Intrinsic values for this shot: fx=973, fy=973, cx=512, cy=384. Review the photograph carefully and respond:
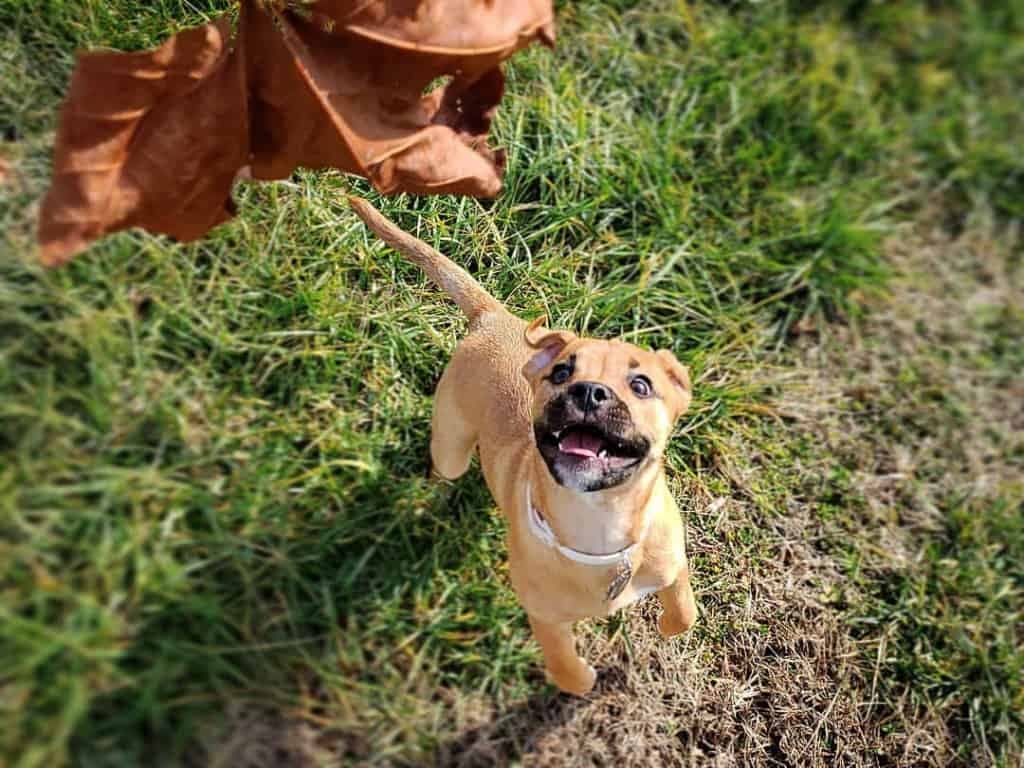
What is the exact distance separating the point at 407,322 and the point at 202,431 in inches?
33.2

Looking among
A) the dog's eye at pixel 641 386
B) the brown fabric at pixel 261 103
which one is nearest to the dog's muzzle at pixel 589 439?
the dog's eye at pixel 641 386

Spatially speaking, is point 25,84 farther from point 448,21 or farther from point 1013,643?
point 1013,643

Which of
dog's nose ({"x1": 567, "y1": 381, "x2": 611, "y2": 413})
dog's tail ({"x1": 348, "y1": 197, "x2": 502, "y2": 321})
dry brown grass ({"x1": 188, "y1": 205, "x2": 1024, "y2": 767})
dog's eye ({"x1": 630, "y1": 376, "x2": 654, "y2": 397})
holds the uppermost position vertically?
dog's nose ({"x1": 567, "y1": 381, "x2": 611, "y2": 413})

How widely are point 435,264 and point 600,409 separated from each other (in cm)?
95

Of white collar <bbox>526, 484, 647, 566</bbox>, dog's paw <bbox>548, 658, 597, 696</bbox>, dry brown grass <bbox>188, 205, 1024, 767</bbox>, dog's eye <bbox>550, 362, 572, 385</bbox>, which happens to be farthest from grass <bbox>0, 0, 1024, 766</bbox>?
dog's eye <bbox>550, 362, 572, 385</bbox>

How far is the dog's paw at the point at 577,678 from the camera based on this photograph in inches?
117

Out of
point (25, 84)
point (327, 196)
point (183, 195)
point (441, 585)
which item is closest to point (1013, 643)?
point (441, 585)

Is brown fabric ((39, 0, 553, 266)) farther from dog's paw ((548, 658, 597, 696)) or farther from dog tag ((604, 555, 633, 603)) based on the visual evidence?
dog's paw ((548, 658, 597, 696))

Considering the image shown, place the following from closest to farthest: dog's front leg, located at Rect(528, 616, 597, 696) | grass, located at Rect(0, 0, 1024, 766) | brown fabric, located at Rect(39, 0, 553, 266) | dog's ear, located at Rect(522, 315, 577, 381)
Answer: brown fabric, located at Rect(39, 0, 553, 266) → grass, located at Rect(0, 0, 1024, 766) → dog's ear, located at Rect(522, 315, 577, 381) → dog's front leg, located at Rect(528, 616, 597, 696)

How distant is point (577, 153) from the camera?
402 centimetres

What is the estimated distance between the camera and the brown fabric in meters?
2.39

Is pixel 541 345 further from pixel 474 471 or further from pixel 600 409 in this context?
pixel 474 471

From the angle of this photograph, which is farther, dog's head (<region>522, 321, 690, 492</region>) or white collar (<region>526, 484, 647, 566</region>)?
white collar (<region>526, 484, 647, 566</region>)

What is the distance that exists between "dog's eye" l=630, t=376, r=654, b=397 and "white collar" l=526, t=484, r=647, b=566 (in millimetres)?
370
